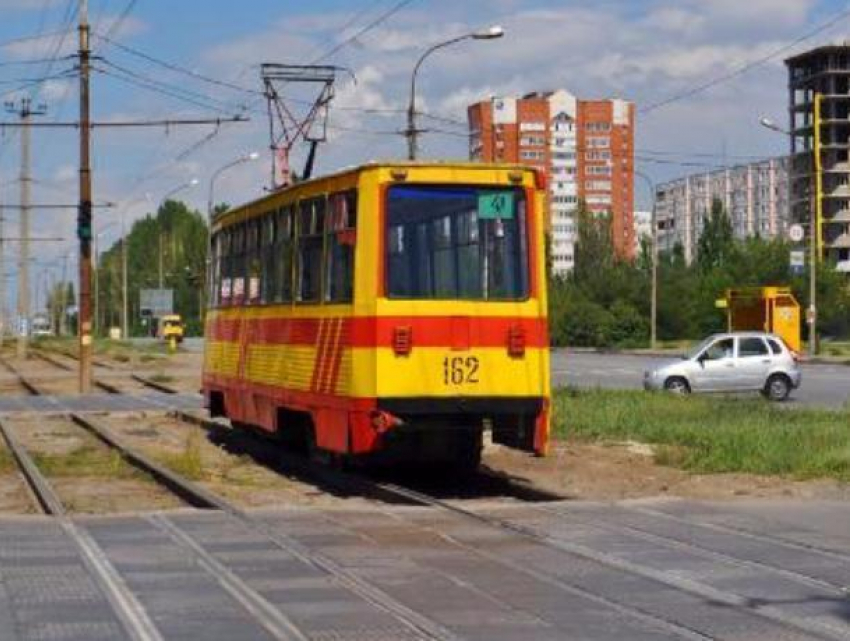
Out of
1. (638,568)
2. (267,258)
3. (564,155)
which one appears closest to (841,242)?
(564,155)

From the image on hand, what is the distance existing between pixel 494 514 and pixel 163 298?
9693 centimetres

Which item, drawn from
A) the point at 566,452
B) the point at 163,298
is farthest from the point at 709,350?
the point at 163,298

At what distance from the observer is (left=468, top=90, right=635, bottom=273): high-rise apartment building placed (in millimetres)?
65000

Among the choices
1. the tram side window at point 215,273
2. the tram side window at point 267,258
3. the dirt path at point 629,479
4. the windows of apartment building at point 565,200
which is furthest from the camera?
the windows of apartment building at point 565,200

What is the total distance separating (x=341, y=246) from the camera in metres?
14.8

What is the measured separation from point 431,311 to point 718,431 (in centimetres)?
648

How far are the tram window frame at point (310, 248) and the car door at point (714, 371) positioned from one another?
18682mm

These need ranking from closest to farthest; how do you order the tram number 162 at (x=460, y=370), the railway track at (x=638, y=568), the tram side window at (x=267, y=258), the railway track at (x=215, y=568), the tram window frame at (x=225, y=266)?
the railway track at (x=215, y=568)
the railway track at (x=638, y=568)
the tram number 162 at (x=460, y=370)
the tram side window at (x=267, y=258)
the tram window frame at (x=225, y=266)

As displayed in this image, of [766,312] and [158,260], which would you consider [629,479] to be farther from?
[158,260]

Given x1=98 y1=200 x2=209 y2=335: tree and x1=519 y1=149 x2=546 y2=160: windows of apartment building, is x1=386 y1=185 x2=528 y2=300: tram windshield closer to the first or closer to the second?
x1=519 y1=149 x2=546 y2=160: windows of apartment building

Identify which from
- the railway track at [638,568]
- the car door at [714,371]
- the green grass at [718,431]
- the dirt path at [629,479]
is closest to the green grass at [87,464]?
the railway track at [638,568]

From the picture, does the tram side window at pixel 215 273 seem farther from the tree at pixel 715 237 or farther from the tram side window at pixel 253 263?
the tree at pixel 715 237

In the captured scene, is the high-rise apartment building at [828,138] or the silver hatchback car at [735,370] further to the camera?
the high-rise apartment building at [828,138]

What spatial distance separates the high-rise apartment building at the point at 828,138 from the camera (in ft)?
438
